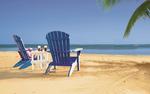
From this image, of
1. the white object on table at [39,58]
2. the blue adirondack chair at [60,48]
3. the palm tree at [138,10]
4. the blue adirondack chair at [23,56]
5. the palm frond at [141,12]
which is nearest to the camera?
the blue adirondack chair at [60,48]

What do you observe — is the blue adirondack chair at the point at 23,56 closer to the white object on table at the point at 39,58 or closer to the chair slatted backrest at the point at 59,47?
the white object on table at the point at 39,58

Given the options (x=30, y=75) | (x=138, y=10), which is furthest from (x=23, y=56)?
(x=138, y=10)

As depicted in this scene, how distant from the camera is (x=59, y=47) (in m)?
7.11

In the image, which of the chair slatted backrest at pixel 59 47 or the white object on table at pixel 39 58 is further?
the white object on table at pixel 39 58

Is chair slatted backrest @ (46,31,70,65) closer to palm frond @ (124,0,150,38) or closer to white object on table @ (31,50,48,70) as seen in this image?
white object on table @ (31,50,48,70)

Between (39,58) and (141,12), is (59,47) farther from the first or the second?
(141,12)

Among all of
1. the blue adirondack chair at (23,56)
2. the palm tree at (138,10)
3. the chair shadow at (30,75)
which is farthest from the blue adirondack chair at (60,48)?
the palm tree at (138,10)

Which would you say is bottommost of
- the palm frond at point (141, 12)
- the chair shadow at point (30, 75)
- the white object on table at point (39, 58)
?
the chair shadow at point (30, 75)

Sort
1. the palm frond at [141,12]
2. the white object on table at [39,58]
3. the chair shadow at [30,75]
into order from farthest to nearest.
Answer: the palm frond at [141,12] < the white object on table at [39,58] < the chair shadow at [30,75]

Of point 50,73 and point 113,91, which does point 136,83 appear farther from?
point 50,73

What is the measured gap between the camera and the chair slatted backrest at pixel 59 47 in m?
7.07

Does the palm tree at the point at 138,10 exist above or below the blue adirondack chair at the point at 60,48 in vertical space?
above

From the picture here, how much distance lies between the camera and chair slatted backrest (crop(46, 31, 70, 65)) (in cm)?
707

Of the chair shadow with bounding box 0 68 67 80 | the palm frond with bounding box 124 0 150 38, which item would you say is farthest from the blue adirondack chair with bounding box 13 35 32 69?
the palm frond with bounding box 124 0 150 38
